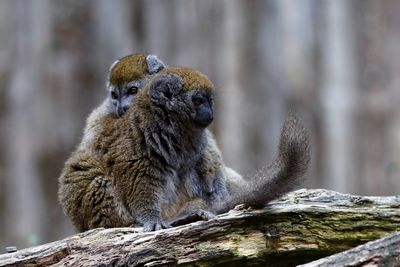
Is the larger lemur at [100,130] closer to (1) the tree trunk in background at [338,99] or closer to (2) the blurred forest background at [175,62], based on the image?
(2) the blurred forest background at [175,62]

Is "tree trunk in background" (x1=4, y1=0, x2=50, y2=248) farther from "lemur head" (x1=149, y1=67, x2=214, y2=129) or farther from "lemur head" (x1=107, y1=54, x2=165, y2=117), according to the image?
"lemur head" (x1=149, y1=67, x2=214, y2=129)

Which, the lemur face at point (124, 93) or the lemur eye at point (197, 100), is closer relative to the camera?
the lemur eye at point (197, 100)

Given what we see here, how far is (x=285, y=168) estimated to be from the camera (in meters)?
6.14

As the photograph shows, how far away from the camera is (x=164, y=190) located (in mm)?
7141

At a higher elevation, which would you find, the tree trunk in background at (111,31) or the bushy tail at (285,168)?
the tree trunk in background at (111,31)

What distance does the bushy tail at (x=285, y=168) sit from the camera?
6004mm

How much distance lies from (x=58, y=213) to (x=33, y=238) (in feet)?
27.8

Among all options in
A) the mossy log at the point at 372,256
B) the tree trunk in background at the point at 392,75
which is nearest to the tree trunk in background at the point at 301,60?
the tree trunk in background at the point at 392,75

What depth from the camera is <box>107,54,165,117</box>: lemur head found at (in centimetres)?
840

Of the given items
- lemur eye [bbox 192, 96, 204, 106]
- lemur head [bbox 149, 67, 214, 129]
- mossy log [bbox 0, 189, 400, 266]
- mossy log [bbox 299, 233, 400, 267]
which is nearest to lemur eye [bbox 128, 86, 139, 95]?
lemur head [bbox 149, 67, 214, 129]

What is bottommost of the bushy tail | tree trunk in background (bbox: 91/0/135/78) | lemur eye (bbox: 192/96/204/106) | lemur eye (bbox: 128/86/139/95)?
the bushy tail

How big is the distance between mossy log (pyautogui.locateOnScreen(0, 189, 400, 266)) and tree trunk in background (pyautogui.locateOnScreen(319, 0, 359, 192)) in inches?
423

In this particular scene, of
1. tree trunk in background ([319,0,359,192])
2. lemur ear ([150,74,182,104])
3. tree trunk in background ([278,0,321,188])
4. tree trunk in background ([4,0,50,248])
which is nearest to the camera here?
lemur ear ([150,74,182,104])

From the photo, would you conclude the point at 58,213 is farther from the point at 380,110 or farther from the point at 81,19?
the point at 380,110
